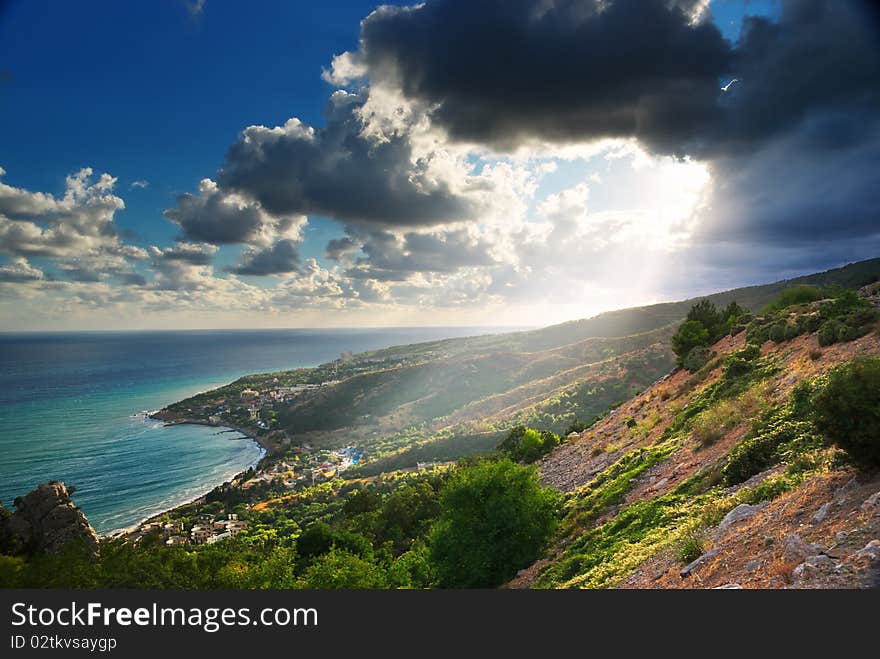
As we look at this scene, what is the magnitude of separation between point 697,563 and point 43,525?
44.6 m

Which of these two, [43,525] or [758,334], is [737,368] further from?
[43,525]

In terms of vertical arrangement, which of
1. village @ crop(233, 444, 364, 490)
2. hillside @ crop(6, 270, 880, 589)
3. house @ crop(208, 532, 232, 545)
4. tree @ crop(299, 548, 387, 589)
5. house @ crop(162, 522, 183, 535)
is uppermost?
hillside @ crop(6, 270, 880, 589)

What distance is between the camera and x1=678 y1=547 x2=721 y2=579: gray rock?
871 cm

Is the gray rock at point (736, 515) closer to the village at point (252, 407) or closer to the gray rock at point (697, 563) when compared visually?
the gray rock at point (697, 563)

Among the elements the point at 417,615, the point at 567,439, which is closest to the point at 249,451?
the point at 567,439

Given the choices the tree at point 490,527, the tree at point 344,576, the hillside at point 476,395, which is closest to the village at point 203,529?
the hillside at point 476,395

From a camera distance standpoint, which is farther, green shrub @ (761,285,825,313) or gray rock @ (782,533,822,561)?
green shrub @ (761,285,825,313)

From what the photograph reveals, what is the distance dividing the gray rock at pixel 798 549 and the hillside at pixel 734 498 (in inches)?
0.9

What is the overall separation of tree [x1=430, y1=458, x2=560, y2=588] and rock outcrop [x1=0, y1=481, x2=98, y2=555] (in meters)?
28.5

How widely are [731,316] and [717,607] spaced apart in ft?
130

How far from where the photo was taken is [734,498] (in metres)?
10.9

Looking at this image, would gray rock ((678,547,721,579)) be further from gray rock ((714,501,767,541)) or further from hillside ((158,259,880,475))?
hillside ((158,259,880,475))

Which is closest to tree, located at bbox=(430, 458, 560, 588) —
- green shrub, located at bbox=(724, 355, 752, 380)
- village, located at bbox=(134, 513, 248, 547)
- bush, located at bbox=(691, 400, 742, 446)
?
bush, located at bbox=(691, 400, 742, 446)

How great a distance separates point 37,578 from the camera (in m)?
17.6
